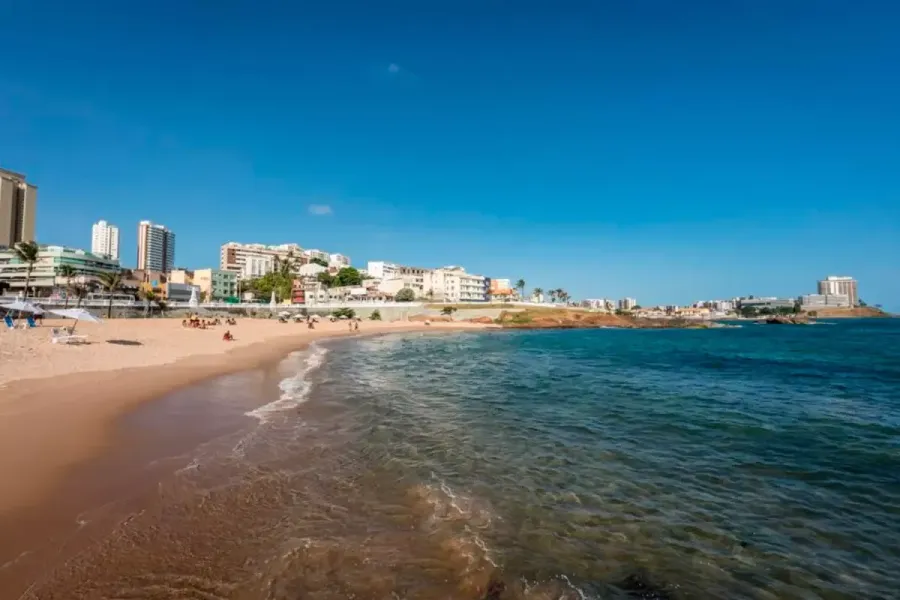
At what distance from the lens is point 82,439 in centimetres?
958

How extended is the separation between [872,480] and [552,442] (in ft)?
20.2

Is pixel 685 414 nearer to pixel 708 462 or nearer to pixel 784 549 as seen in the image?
pixel 708 462

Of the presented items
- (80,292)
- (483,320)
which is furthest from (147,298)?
(483,320)

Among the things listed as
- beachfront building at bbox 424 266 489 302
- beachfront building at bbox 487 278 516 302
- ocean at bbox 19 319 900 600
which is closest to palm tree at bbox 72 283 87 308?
ocean at bbox 19 319 900 600

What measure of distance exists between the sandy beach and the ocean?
2046mm

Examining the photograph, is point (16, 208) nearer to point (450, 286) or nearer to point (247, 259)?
point (247, 259)

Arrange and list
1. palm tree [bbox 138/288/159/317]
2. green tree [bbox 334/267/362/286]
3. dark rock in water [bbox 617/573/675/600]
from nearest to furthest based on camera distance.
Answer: dark rock in water [bbox 617/573/675/600] → palm tree [bbox 138/288/159/317] → green tree [bbox 334/267/362/286]

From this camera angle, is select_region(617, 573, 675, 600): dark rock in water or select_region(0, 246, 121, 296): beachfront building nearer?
select_region(617, 573, 675, 600): dark rock in water

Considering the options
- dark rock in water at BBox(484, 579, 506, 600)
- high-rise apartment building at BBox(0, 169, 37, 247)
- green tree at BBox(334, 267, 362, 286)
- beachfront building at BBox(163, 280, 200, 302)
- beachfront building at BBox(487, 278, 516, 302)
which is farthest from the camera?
beachfront building at BBox(487, 278, 516, 302)

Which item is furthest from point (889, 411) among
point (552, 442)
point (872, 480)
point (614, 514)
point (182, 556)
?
point (182, 556)

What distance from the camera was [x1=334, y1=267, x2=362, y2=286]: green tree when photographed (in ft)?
455

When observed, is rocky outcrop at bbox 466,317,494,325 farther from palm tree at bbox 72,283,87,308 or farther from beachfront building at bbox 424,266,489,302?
palm tree at bbox 72,283,87,308

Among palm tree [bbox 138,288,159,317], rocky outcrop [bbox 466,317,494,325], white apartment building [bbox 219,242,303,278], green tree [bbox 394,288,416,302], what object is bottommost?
rocky outcrop [bbox 466,317,494,325]

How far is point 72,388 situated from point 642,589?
16856 millimetres
